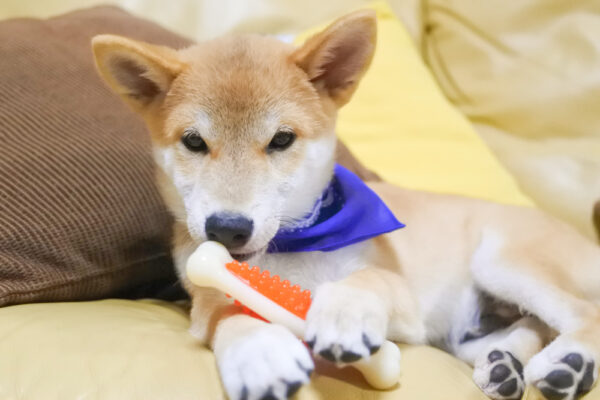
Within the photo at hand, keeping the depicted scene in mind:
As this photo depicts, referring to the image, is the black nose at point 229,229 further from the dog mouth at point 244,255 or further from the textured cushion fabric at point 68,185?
the textured cushion fabric at point 68,185

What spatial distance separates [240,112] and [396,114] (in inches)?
54.2

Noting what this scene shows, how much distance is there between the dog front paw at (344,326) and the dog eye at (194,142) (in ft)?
1.42

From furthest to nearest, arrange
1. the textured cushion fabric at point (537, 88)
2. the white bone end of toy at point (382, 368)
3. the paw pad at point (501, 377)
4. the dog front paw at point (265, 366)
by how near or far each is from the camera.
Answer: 1. the textured cushion fabric at point (537, 88)
2. the paw pad at point (501, 377)
3. the white bone end of toy at point (382, 368)
4. the dog front paw at point (265, 366)

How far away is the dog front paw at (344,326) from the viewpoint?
3.03 ft

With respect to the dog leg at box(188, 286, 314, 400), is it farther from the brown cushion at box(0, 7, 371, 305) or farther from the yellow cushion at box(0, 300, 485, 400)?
the brown cushion at box(0, 7, 371, 305)

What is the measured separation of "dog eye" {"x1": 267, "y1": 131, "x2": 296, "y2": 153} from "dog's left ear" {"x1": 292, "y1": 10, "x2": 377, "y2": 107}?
17 cm

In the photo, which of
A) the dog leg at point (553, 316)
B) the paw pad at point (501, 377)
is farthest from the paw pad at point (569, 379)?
the paw pad at point (501, 377)

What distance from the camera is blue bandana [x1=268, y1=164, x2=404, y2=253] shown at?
1.31 meters

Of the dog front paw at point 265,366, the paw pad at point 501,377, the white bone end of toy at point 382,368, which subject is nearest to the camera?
the dog front paw at point 265,366

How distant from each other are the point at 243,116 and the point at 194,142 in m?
0.13

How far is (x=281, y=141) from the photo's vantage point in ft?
4.14

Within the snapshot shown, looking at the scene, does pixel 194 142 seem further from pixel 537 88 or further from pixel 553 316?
pixel 537 88

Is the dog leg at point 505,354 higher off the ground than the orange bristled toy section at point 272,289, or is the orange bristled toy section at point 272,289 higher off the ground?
the orange bristled toy section at point 272,289

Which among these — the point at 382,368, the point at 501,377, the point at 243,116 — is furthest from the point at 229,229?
the point at 501,377
